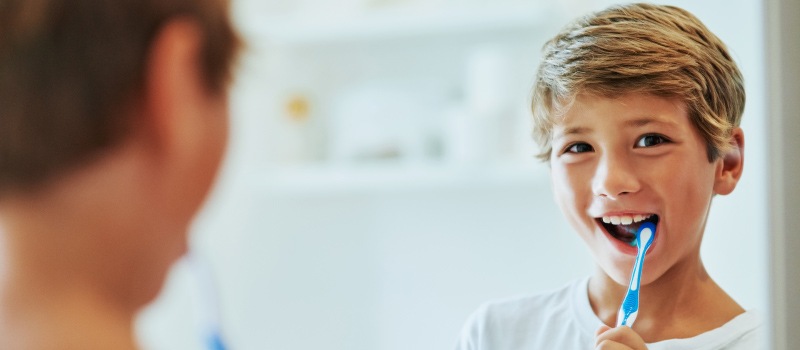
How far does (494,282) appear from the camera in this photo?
794 mm

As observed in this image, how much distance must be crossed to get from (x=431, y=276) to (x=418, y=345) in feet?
0.55

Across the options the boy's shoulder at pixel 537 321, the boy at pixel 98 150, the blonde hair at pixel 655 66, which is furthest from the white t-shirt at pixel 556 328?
the boy at pixel 98 150

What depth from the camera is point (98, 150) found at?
1.16 ft

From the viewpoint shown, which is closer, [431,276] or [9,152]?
[9,152]

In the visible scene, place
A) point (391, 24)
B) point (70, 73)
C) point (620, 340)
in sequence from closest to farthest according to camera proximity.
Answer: point (70, 73), point (620, 340), point (391, 24)

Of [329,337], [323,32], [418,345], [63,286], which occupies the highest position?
[323,32]

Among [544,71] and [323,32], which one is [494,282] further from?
[323,32]

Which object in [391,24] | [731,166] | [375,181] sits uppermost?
[391,24]

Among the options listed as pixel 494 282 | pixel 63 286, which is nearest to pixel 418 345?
pixel 494 282

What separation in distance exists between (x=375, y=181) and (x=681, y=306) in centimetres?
71

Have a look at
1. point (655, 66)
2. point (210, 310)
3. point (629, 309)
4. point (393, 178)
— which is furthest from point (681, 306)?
point (393, 178)

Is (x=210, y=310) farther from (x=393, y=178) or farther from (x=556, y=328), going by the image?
(x=393, y=178)

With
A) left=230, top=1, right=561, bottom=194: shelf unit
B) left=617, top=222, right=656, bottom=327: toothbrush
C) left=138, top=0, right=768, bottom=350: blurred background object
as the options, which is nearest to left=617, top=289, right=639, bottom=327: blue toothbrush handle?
left=617, top=222, right=656, bottom=327: toothbrush

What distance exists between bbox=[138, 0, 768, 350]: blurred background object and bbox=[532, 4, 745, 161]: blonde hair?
8.2 inches
